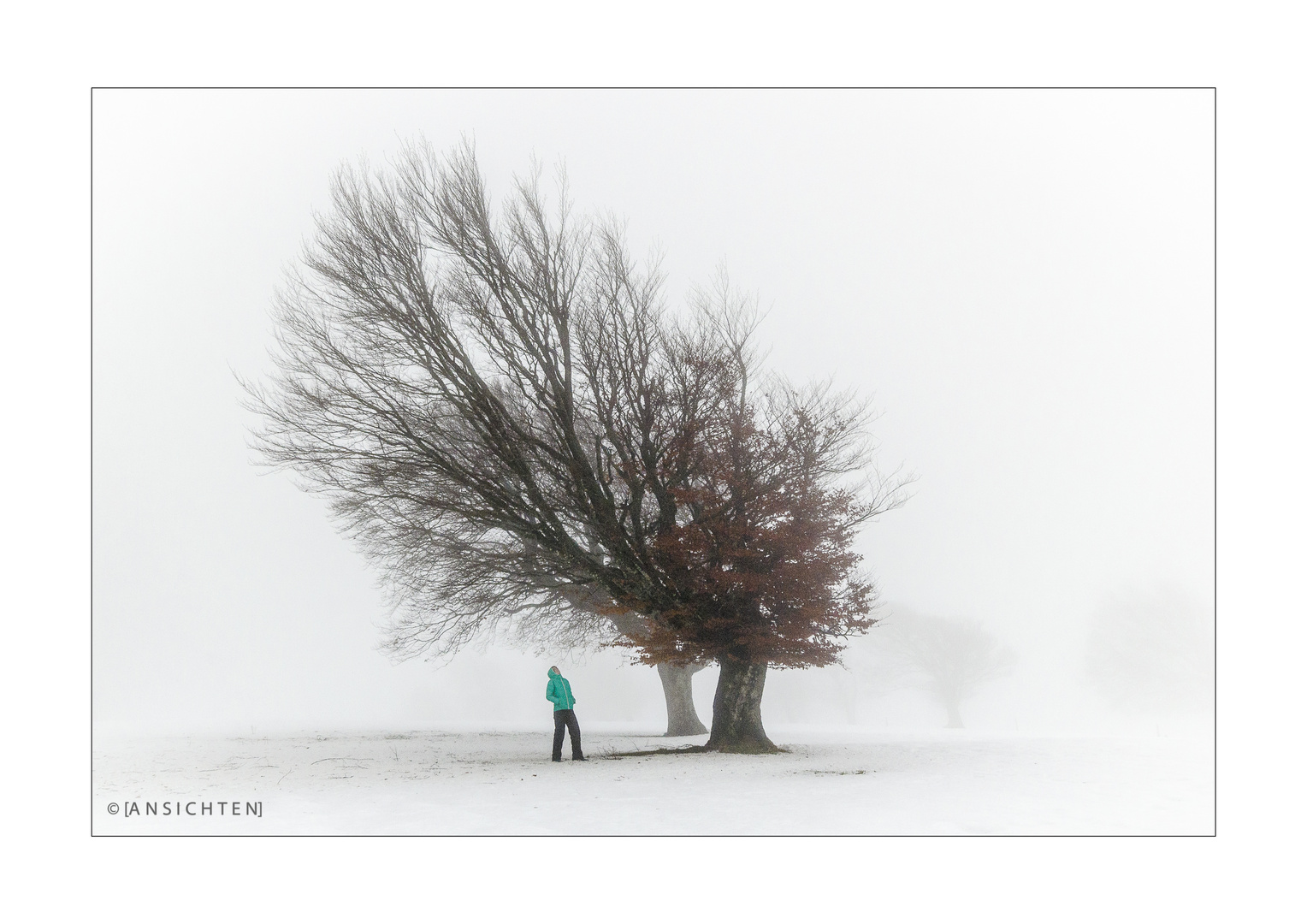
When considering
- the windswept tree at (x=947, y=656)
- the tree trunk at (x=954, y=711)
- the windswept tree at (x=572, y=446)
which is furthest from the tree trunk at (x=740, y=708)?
the tree trunk at (x=954, y=711)

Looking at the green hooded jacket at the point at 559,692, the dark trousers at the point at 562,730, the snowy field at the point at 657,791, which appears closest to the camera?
the snowy field at the point at 657,791

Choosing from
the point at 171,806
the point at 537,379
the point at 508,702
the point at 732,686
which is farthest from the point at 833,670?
the point at 171,806

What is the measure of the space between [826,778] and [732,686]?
4.32m

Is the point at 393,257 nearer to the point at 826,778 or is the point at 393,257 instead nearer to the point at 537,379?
the point at 537,379

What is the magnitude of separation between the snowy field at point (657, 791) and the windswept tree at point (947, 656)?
2877 cm

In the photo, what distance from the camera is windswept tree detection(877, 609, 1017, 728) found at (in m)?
42.3

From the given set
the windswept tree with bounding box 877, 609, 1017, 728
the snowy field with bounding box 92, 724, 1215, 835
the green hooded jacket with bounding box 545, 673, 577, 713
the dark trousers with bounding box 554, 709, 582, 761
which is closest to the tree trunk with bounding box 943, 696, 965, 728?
the windswept tree with bounding box 877, 609, 1017, 728

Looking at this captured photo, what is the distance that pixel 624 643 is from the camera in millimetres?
14422

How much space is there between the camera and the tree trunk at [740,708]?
14.4m

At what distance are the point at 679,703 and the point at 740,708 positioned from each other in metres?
8.01

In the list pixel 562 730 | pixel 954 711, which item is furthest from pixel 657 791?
pixel 954 711

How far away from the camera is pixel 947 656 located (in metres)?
42.4

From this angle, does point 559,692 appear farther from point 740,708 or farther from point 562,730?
point 740,708

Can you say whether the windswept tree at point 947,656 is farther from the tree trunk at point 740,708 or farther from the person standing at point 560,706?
the person standing at point 560,706
